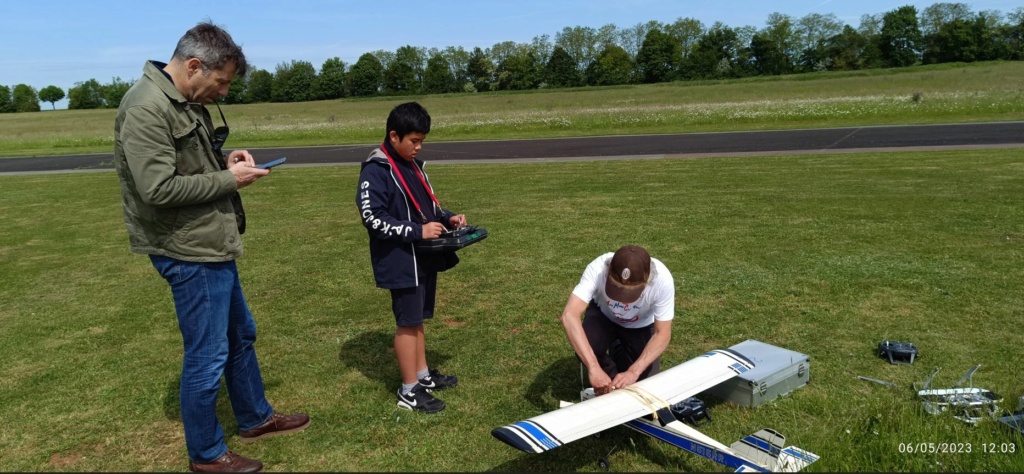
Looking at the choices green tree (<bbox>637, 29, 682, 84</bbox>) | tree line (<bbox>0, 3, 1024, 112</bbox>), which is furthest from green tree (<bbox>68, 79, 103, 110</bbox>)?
green tree (<bbox>637, 29, 682, 84</bbox>)

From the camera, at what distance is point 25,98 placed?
12719 centimetres

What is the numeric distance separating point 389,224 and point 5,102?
151 m

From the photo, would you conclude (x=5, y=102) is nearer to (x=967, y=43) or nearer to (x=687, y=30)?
(x=687, y=30)

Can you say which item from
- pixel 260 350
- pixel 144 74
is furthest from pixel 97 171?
pixel 144 74

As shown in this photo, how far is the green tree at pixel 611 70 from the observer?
110375mm

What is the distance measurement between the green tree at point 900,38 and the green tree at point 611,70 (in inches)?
1490

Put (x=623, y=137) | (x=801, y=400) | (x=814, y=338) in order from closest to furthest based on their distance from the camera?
(x=801, y=400) → (x=814, y=338) → (x=623, y=137)

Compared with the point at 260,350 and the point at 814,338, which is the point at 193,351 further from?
the point at 814,338

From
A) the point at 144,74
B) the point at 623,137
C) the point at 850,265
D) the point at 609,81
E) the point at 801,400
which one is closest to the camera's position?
the point at 144,74

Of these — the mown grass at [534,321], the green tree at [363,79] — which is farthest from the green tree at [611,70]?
the mown grass at [534,321]

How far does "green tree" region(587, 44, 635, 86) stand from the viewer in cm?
11038

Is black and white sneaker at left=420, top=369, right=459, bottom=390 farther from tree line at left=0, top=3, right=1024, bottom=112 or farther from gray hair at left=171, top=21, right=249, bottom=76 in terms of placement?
tree line at left=0, top=3, right=1024, bottom=112

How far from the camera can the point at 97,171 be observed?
70.6ft

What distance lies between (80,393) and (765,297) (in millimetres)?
5737
